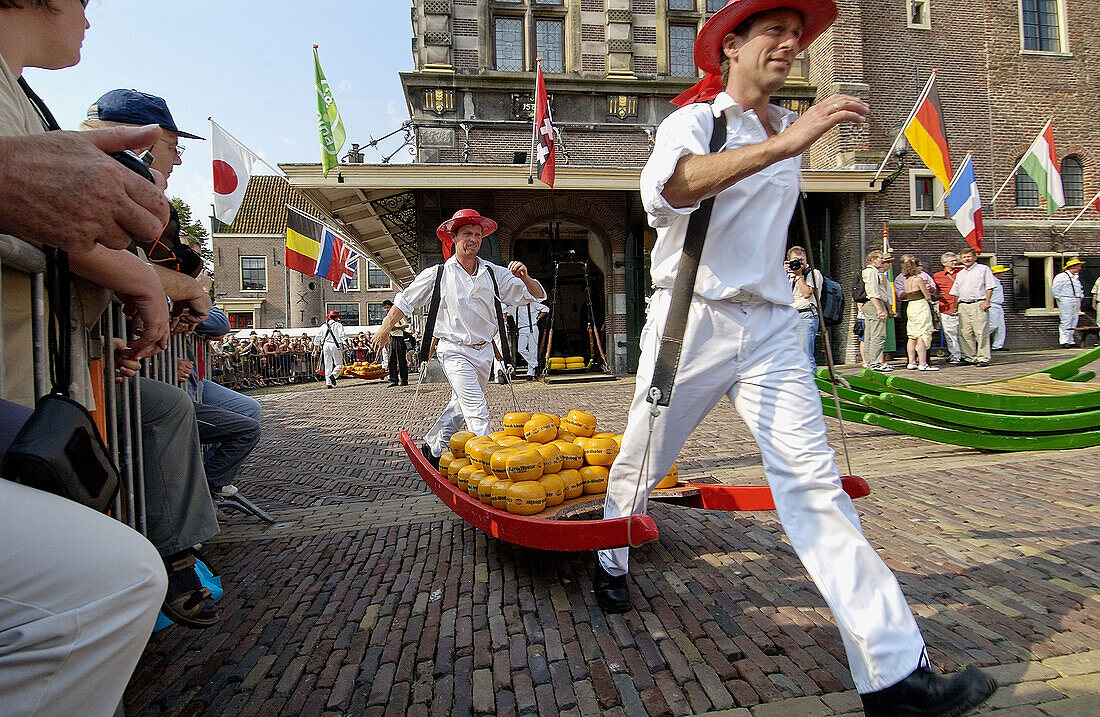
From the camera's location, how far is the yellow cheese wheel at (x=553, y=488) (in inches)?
118

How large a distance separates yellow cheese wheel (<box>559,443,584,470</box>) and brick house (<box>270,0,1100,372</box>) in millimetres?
11636

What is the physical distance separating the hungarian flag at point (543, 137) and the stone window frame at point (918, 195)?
10935 millimetres

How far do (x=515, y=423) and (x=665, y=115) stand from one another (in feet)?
48.8

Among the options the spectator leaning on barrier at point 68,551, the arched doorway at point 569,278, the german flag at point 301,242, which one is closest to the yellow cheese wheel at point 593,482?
the spectator leaning on barrier at point 68,551

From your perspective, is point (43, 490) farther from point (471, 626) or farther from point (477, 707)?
point (471, 626)

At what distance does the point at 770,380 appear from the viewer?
2.12 m

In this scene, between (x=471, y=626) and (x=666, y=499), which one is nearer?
(x=471, y=626)

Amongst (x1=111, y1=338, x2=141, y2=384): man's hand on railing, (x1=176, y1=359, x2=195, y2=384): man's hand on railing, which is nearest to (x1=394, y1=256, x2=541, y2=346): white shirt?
(x1=176, y1=359, x2=195, y2=384): man's hand on railing

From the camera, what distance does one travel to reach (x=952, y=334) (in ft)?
42.5

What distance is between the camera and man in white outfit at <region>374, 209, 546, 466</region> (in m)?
4.96

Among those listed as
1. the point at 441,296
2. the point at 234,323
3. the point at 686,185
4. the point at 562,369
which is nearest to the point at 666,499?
the point at 686,185

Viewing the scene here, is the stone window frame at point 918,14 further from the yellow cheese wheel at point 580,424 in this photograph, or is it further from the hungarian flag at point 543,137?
the yellow cheese wheel at point 580,424

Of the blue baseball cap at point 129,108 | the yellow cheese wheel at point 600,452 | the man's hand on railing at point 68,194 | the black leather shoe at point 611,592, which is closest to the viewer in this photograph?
the man's hand on railing at point 68,194

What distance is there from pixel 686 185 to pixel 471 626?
1.99 meters
